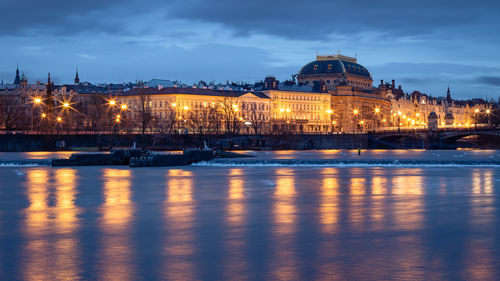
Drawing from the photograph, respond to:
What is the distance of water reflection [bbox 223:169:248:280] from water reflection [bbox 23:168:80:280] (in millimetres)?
3140

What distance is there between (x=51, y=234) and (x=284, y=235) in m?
6.05

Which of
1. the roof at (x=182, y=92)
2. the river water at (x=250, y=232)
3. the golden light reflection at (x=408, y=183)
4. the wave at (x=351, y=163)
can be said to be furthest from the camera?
the roof at (x=182, y=92)

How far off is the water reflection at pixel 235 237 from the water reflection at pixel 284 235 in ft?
2.29

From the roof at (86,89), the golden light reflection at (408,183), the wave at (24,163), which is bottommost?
the golden light reflection at (408,183)

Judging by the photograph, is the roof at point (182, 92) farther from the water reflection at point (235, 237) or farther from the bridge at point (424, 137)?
the water reflection at point (235, 237)

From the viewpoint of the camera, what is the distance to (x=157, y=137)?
395 ft

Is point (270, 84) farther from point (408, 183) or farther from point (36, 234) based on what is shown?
point (36, 234)

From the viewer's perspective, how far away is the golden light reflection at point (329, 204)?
2246 cm

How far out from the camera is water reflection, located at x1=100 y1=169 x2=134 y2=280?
16.1 metres

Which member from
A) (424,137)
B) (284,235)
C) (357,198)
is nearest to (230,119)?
(424,137)

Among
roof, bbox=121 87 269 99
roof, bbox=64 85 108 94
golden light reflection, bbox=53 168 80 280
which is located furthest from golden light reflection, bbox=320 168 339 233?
roof, bbox=64 85 108 94

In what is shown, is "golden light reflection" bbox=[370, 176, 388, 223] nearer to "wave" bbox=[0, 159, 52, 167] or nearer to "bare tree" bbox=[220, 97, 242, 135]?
"wave" bbox=[0, 159, 52, 167]

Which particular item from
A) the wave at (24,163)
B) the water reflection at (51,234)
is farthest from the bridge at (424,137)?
the water reflection at (51,234)

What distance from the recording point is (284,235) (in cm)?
2036
